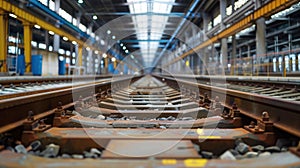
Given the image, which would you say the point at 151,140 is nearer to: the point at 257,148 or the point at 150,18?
the point at 257,148

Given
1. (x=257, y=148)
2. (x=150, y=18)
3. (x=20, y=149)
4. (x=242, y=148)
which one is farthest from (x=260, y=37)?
(x=20, y=149)

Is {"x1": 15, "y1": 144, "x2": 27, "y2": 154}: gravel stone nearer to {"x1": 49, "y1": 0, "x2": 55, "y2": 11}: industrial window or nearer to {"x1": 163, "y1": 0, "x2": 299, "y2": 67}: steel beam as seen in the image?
{"x1": 163, "y1": 0, "x2": 299, "y2": 67}: steel beam

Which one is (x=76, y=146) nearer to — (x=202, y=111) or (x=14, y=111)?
(x=14, y=111)

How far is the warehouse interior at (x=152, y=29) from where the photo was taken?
14.3 m

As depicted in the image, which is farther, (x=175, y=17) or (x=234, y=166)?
(x=175, y=17)

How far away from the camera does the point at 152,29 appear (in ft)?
117

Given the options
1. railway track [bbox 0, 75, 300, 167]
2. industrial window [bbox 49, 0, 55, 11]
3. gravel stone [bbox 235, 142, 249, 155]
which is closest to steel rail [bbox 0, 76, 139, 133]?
railway track [bbox 0, 75, 300, 167]

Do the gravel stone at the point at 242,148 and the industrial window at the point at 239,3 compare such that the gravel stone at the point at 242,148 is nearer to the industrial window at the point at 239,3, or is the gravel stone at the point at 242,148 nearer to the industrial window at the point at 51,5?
the industrial window at the point at 51,5

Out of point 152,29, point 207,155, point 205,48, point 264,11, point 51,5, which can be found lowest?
point 207,155

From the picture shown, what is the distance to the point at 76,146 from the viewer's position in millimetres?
→ 2137

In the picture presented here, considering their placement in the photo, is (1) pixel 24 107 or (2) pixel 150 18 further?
(2) pixel 150 18

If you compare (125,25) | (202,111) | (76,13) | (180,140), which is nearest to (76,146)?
(180,140)

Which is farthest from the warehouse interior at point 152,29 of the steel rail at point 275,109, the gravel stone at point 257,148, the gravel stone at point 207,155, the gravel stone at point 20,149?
the gravel stone at point 20,149

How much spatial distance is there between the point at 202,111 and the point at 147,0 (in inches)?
793
